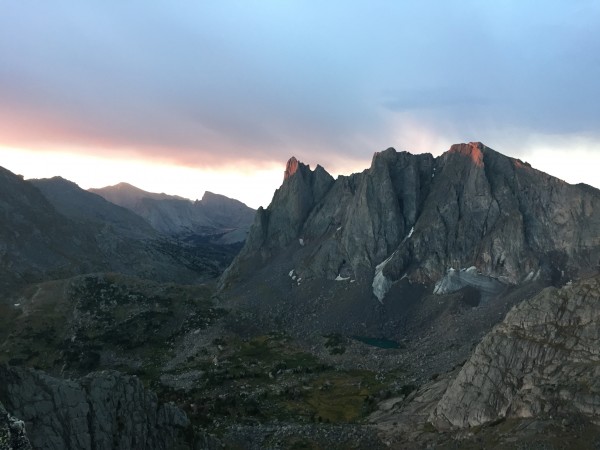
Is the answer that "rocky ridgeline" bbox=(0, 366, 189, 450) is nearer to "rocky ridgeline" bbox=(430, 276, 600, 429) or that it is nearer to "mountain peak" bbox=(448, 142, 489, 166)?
"rocky ridgeline" bbox=(430, 276, 600, 429)

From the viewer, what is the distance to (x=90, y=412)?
35062 mm

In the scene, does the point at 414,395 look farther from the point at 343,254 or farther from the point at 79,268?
the point at 79,268

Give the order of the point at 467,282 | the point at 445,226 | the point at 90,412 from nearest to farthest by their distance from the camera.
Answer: the point at 90,412, the point at 467,282, the point at 445,226

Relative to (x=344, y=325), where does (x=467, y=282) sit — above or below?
above

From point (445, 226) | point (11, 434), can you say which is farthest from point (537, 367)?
point (445, 226)

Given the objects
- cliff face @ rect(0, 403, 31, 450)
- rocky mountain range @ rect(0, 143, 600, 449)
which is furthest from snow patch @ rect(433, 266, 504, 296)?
cliff face @ rect(0, 403, 31, 450)

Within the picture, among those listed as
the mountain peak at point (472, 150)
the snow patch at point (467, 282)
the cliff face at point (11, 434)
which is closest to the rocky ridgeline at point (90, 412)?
the cliff face at point (11, 434)

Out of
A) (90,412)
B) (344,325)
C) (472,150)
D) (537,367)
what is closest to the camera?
(90,412)

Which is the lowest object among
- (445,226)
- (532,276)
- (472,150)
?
(532,276)

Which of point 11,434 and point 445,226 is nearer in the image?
point 11,434

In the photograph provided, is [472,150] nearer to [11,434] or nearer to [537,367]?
[537,367]

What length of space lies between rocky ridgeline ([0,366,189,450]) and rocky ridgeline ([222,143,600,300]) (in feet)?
321

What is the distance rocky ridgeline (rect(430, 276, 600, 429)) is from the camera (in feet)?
153

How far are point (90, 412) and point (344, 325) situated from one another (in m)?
93.8
